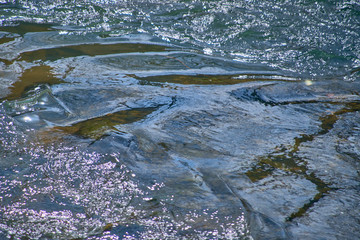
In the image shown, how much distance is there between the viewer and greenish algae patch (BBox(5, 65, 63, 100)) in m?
3.12

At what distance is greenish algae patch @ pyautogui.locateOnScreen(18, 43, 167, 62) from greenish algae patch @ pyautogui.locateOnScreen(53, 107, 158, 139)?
5.34 feet

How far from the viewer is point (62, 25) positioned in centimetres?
540

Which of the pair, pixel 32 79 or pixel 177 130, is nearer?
pixel 177 130

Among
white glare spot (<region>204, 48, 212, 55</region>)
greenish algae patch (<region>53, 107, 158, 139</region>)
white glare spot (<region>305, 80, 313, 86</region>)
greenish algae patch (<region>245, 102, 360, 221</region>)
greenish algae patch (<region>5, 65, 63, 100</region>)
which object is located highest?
white glare spot (<region>305, 80, 313, 86</region>)

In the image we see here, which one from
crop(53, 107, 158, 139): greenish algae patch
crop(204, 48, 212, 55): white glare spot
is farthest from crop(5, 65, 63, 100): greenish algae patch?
crop(204, 48, 212, 55): white glare spot

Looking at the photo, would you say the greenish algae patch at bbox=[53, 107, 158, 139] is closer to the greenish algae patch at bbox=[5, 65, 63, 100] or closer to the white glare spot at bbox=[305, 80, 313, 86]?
the greenish algae patch at bbox=[5, 65, 63, 100]

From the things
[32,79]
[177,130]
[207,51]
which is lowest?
[32,79]

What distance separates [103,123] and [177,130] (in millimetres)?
555

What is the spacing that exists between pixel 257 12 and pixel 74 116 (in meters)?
4.23

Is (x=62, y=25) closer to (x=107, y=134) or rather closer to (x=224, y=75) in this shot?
(x=224, y=75)

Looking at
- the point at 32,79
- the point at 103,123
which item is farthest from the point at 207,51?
the point at 103,123

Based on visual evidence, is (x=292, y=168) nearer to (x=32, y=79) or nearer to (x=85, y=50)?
(x=32, y=79)

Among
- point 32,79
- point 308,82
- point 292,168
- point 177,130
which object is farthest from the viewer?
point 308,82

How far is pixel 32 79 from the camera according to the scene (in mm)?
3443
